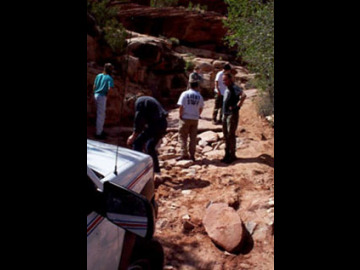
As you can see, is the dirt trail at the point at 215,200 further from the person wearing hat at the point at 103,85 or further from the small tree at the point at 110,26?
the small tree at the point at 110,26

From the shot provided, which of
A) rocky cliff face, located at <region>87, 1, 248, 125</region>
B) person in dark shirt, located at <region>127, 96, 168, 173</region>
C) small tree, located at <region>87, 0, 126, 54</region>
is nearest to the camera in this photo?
person in dark shirt, located at <region>127, 96, 168, 173</region>

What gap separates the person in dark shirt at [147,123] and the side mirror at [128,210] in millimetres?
4076

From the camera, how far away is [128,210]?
154cm

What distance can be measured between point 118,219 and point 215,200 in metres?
3.70

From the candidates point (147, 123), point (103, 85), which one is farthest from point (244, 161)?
point (103, 85)

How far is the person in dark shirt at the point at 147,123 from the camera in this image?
18.2 feet

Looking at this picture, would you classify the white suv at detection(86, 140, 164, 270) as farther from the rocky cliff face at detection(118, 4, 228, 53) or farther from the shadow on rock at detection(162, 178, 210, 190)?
the rocky cliff face at detection(118, 4, 228, 53)

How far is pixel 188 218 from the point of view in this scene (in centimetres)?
450

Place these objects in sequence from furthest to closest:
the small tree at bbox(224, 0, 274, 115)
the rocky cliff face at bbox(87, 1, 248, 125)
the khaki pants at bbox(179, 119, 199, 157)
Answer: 1. the rocky cliff face at bbox(87, 1, 248, 125)
2. the small tree at bbox(224, 0, 274, 115)
3. the khaki pants at bbox(179, 119, 199, 157)

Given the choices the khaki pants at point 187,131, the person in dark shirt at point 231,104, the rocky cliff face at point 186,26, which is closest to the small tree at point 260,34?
the person in dark shirt at point 231,104

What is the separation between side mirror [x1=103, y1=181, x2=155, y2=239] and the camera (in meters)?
1.52

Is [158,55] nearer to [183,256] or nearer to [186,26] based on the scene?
[186,26]

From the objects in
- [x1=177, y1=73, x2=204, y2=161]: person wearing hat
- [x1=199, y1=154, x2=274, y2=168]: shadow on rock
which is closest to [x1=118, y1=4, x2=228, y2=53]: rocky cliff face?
[x1=177, y1=73, x2=204, y2=161]: person wearing hat
